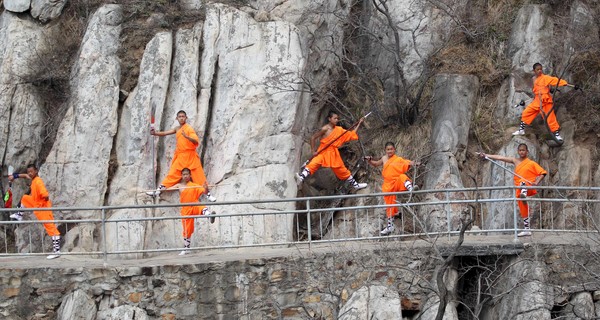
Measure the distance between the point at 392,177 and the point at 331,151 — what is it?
1356 millimetres

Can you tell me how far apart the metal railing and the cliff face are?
0.05m

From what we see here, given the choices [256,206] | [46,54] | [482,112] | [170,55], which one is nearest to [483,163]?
[482,112]

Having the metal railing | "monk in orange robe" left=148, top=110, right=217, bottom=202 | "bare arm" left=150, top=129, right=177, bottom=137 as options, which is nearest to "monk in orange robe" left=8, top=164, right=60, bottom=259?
the metal railing

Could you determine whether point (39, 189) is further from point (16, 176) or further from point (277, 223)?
point (277, 223)

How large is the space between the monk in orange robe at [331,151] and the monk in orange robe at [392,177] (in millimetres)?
912

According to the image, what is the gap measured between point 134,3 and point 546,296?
357 inches

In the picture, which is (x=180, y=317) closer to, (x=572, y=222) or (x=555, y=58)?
(x=572, y=222)

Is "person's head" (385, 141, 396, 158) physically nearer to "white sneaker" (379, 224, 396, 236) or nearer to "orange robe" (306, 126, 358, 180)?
"orange robe" (306, 126, 358, 180)

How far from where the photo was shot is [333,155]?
2205 cm

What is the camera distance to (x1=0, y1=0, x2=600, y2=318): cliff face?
72.1 feet

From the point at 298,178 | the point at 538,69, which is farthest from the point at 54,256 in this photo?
the point at 538,69

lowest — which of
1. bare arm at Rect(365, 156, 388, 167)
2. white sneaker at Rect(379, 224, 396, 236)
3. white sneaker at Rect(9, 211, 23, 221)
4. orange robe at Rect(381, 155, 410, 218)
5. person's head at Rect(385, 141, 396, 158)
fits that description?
white sneaker at Rect(379, 224, 396, 236)

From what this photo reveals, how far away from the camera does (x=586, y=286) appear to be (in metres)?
19.1

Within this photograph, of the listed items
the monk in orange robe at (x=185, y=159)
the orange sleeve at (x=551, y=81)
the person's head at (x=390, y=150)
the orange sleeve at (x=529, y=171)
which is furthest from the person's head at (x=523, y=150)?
the monk in orange robe at (x=185, y=159)
